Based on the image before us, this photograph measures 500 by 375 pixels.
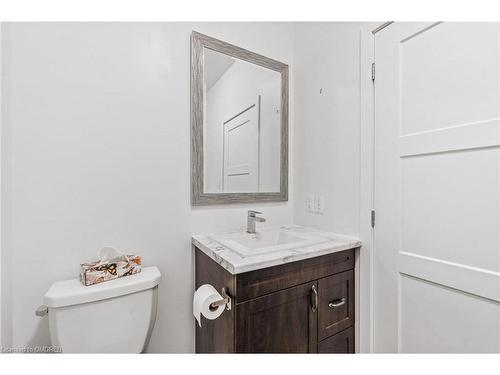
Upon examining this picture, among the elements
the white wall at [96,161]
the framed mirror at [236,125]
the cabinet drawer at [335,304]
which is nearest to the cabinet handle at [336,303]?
the cabinet drawer at [335,304]

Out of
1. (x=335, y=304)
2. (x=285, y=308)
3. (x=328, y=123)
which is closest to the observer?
(x=285, y=308)

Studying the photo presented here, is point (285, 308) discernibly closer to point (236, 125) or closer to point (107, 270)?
point (107, 270)

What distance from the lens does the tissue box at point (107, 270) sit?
0.93 meters

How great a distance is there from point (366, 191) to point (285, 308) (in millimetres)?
675

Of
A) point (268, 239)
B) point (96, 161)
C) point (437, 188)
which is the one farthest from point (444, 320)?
point (96, 161)

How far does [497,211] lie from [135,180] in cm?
142

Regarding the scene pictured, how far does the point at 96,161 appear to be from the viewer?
1058mm

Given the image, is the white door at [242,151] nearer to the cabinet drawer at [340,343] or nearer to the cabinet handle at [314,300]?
the cabinet handle at [314,300]

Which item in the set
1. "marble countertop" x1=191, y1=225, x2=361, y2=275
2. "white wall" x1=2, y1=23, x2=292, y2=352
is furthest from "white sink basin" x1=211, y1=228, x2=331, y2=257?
"white wall" x1=2, y1=23, x2=292, y2=352

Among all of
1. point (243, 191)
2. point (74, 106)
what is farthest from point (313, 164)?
point (74, 106)

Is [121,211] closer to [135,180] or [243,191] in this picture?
[135,180]

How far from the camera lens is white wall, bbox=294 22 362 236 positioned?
1.25 meters

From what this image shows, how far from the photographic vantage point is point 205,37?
1291 mm

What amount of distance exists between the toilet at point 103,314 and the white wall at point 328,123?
3.22 ft
